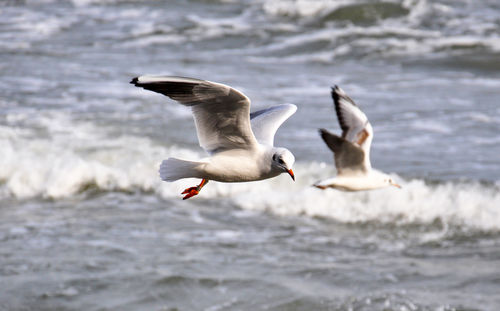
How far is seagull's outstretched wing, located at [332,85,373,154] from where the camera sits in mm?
7464

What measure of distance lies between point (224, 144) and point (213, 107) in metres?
0.35

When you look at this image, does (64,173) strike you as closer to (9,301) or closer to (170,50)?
(9,301)

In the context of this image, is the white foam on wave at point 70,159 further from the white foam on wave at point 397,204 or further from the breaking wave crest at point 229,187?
the white foam on wave at point 397,204

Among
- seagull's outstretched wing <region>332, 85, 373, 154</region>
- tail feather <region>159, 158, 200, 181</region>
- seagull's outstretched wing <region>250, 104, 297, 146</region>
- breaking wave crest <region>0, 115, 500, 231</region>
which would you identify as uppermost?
seagull's outstretched wing <region>250, 104, 297, 146</region>

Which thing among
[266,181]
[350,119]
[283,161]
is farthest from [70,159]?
[283,161]

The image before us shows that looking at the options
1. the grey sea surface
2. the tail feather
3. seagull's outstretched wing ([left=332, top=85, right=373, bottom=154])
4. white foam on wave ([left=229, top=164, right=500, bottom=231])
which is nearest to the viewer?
the tail feather

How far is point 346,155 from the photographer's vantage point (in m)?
7.32

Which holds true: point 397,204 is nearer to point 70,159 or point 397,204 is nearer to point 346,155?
point 346,155

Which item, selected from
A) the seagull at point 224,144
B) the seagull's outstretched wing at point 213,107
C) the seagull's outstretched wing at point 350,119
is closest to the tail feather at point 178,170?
the seagull at point 224,144

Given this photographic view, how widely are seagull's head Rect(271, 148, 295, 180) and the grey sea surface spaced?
11.2 ft

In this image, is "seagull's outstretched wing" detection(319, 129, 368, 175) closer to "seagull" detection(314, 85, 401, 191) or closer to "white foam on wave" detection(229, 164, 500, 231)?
"seagull" detection(314, 85, 401, 191)

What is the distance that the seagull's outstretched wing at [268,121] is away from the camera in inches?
212

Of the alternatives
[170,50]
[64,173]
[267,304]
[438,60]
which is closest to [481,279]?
[267,304]

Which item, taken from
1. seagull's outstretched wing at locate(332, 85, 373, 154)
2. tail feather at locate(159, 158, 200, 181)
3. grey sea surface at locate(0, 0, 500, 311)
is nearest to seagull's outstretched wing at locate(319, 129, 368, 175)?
seagull's outstretched wing at locate(332, 85, 373, 154)
